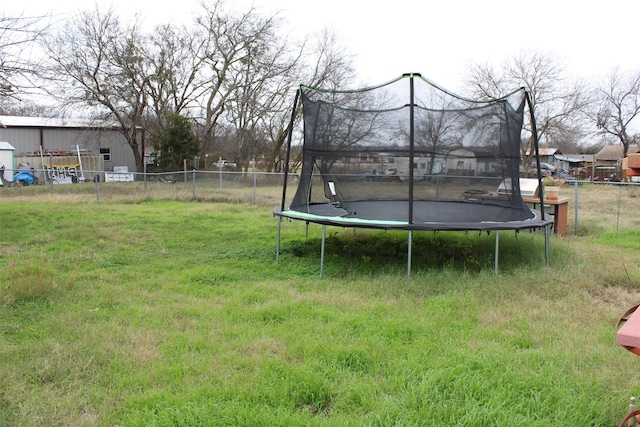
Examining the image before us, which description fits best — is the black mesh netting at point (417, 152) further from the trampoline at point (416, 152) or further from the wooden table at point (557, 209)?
the wooden table at point (557, 209)

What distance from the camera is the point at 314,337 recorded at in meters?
3.05

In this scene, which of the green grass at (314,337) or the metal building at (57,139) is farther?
the metal building at (57,139)

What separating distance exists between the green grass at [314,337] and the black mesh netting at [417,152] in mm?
541

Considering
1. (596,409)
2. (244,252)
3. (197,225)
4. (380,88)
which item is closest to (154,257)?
(244,252)

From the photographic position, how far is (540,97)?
90.2ft

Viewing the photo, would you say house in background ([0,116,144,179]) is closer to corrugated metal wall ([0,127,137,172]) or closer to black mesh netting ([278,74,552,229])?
corrugated metal wall ([0,127,137,172])

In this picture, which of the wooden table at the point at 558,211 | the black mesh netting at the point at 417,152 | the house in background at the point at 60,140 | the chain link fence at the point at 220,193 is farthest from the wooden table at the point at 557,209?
the house in background at the point at 60,140

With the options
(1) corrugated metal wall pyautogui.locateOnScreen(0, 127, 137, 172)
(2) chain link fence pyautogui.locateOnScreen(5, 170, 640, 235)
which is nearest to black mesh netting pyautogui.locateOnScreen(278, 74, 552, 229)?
(2) chain link fence pyautogui.locateOnScreen(5, 170, 640, 235)

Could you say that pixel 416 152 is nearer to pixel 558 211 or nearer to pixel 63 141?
pixel 558 211

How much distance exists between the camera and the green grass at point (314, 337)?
221 centimetres

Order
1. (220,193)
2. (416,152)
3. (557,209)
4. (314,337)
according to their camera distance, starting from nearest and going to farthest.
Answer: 1. (314,337)
2. (416,152)
3. (557,209)
4. (220,193)

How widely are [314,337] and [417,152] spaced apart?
11.3 feet

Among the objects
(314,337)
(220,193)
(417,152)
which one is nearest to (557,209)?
(417,152)

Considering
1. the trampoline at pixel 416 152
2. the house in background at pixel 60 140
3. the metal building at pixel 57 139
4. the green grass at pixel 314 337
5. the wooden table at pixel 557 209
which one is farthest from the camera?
the metal building at pixel 57 139
